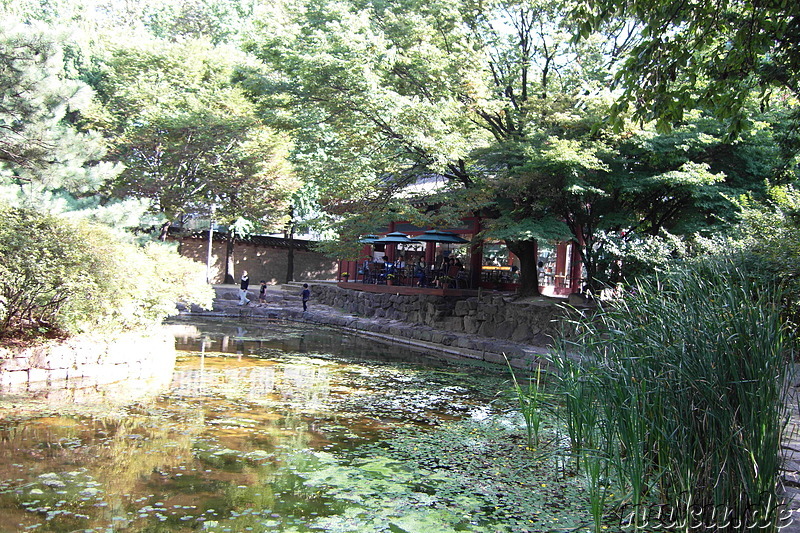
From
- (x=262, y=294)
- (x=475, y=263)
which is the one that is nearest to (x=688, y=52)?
(x=475, y=263)

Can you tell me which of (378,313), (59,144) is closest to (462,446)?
(59,144)

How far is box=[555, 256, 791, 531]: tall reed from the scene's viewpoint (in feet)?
12.0

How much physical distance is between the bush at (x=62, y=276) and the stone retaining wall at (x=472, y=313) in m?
7.60

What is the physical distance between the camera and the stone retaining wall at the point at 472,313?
14477mm

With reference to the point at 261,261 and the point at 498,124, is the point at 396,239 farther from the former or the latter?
the point at 261,261

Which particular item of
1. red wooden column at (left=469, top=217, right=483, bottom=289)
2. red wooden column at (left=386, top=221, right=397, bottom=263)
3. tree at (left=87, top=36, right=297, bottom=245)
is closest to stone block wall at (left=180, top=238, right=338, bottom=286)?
tree at (left=87, top=36, right=297, bottom=245)

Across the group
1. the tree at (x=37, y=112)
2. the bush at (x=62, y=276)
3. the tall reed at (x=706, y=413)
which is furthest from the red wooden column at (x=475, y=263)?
the tall reed at (x=706, y=413)

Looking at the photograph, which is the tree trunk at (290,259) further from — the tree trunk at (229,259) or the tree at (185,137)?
the tree at (185,137)

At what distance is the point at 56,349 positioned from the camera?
8.73m

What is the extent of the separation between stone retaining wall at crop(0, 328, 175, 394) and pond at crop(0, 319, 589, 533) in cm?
74

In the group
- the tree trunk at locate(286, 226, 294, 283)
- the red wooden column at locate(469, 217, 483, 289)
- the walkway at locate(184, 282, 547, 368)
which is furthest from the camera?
the tree trunk at locate(286, 226, 294, 283)

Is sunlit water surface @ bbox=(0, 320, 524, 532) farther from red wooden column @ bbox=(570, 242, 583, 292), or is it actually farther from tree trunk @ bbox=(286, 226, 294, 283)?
tree trunk @ bbox=(286, 226, 294, 283)

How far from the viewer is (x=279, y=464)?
5734mm

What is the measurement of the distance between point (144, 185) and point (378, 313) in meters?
7.92
